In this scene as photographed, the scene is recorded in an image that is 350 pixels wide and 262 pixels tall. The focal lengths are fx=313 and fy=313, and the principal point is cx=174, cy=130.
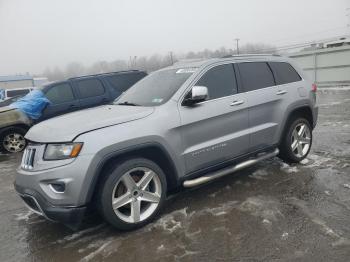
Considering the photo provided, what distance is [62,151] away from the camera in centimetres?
315

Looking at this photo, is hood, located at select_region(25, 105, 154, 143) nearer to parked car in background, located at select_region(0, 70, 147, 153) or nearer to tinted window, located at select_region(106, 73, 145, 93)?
parked car in background, located at select_region(0, 70, 147, 153)

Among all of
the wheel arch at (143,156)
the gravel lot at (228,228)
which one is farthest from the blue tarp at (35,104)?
the wheel arch at (143,156)

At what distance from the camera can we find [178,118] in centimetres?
374

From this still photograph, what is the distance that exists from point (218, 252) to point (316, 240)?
0.97 meters

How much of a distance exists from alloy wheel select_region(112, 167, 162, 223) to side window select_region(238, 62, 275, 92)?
1.97m

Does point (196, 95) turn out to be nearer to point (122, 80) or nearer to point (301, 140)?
point (301, 140)

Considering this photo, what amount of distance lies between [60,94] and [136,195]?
5.74m

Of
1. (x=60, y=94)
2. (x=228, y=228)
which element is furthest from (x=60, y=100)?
(x=228, y=228)

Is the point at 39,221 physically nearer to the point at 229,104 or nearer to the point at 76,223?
the point at 76,223

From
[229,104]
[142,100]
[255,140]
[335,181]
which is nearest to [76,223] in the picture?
[142,100]

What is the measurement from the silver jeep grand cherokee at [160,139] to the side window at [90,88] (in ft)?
13.4

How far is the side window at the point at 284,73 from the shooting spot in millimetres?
5008

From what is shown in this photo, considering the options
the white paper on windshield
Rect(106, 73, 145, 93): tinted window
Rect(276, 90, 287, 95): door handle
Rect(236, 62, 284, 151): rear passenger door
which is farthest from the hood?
Rect(106, 73, 145, 93): tinted window

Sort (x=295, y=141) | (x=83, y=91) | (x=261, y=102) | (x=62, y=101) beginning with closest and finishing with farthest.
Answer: (x=261, y=102) < (x=295, y=141) < (x=62, y=101) < (x=83, y=91)
